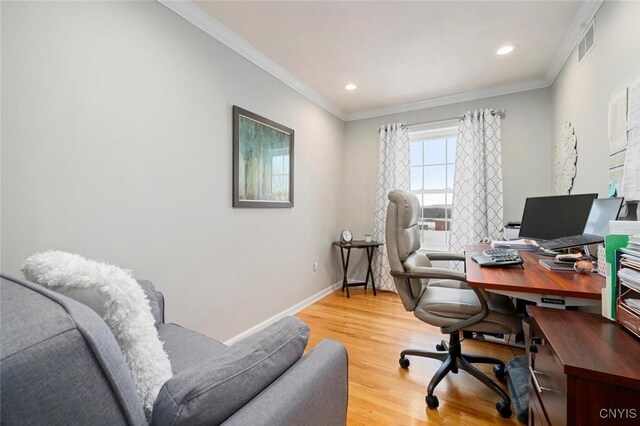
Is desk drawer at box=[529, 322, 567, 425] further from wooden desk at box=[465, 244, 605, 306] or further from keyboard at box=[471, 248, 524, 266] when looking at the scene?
keyboard at box=[471, 248, 524, 266]

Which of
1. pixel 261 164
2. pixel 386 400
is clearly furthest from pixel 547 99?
pixel 386 400

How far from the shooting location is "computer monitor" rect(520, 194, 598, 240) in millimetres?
1729

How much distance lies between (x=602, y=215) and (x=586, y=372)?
131 centimetres

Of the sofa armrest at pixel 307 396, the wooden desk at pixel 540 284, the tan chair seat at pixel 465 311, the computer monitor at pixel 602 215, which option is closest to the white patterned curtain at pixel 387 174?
the tan chair seat at pixel 465 311

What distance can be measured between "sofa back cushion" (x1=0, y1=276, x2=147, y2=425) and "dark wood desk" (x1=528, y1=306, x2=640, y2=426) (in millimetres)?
946

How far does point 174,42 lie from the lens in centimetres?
181

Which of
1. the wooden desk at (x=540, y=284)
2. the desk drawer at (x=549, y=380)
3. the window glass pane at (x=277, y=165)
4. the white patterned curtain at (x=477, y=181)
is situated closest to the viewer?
the desk drawer at (x=549, y=380)

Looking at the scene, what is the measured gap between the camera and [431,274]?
1566 millimetres

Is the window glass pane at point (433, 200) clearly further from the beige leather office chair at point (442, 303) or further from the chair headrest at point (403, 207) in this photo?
the chair headrest at point (403, 207)

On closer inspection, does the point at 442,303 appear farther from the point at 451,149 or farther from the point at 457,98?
the point at 457,98

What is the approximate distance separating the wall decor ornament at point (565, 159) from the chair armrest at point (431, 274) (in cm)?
161

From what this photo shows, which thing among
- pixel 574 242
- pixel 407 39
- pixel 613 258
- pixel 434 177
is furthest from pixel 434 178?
pixel 613 258

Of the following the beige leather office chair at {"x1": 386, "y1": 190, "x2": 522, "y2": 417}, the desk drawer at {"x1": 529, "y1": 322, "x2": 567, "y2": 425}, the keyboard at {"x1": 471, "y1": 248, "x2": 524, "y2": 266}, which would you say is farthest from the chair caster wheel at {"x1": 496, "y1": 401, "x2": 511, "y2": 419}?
the keyboard at {"x1": 471, "y1": 248, "x2": 524, "y2": 266}

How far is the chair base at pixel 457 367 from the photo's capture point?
59.1 inches
